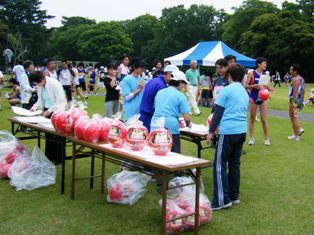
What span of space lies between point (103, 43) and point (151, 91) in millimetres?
74566

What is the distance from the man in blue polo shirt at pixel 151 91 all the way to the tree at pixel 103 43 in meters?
71.2

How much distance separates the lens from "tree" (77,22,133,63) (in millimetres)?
76562

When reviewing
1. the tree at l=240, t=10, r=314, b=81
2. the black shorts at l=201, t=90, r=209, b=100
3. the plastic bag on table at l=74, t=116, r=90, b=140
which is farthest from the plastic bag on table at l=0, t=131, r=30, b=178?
the tree at l=240, t=10, r=314, b=81

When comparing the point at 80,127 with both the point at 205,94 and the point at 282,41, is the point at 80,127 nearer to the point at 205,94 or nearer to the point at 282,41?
the point at 205,94

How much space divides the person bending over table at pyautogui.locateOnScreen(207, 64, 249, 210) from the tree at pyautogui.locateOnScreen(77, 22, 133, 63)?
237ft

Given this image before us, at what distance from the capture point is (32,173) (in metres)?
5.60

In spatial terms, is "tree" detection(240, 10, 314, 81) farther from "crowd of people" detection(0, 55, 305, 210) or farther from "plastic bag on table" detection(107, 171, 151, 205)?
"plastic bag on table" detection(107, 171, 151, 205)

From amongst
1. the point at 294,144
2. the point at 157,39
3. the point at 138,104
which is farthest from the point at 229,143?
the point at 157,39

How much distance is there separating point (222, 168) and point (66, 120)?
204 centimetres

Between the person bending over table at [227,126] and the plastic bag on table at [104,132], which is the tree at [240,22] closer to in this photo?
the person bending over table at [227,126]

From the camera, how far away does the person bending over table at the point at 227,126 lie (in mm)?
4602

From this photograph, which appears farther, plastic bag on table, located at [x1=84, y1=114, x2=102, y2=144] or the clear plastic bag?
plastic bag on table, located at [x1=84, y1=114, x2=102, y2=144]

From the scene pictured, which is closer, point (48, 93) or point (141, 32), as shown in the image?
point (48, 93)

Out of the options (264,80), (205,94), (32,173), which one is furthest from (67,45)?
(32,173)
